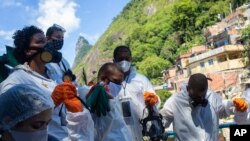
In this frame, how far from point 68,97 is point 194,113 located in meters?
2.02

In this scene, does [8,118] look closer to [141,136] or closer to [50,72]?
[50,72]

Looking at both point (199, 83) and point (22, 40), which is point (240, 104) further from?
point (22, 40)

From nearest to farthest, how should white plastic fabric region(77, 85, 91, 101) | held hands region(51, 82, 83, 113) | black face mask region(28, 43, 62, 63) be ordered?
held hands region(51, 82, 83, 113)
black face mask region(28, 43, 62, 63)
white plastic fabric region(77, 85, 91, 101)

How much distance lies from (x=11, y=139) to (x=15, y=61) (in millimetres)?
1444

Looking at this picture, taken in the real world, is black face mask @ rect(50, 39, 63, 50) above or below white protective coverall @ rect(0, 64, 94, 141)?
above

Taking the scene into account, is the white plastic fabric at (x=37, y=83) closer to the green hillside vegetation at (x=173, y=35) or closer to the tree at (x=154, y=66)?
the green hillside vegetation at (x=173, y=35)

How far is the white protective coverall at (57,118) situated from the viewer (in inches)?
112

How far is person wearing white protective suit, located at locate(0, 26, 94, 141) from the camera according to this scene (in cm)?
286

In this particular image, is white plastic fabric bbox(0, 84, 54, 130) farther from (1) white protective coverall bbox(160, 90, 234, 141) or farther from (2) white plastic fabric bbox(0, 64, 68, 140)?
(1) white protective coverall bbox(160, 90, 234, 141)

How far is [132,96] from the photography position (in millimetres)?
4934

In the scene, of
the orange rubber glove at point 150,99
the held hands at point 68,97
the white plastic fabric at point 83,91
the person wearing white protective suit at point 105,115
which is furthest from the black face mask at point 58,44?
the held hands at point 68,97

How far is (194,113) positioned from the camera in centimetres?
453

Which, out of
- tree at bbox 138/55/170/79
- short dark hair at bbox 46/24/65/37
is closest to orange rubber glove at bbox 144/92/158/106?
short dark hair at bbox 46/24/65/37

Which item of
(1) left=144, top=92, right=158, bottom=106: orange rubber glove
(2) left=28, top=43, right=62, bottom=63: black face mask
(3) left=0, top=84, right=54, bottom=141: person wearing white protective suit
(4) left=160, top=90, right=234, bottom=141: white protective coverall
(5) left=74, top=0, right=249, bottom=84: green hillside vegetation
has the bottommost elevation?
(4) left=160, top=90, right=234, bottom=141: white protective coverall
